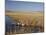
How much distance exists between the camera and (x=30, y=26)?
111 centimetres

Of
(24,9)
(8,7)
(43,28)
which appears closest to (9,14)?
(8,7)

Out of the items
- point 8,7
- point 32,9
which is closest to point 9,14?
point 8,7

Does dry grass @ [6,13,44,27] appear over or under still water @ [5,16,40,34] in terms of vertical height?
over

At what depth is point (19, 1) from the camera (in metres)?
1.10

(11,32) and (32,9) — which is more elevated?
(32,9)

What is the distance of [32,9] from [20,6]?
165mm

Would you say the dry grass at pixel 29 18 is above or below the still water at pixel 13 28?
above

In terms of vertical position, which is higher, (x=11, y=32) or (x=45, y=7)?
(x=45, y=7)

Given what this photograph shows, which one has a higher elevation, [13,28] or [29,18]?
[29,18]
